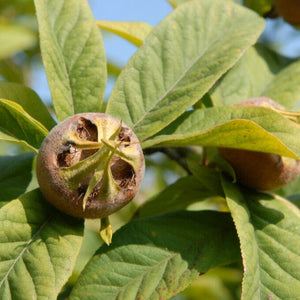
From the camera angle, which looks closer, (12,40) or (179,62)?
(179,62)

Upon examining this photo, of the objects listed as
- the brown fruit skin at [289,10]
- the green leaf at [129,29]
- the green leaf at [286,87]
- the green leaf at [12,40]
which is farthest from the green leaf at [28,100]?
the green leaf at [12,40]

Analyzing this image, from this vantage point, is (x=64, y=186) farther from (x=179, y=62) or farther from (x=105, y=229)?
(x=179, y=62)

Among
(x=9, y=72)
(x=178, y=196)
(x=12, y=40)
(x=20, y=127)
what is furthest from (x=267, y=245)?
(x=9, y=72)

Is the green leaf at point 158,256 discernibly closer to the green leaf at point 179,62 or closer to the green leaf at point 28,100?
the green leaf at point 179,62

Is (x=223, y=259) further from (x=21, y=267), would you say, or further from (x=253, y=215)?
(x=21, y=267)

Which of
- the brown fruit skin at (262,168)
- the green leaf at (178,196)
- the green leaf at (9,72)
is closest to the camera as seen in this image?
the brown fruit skin at (262,168)

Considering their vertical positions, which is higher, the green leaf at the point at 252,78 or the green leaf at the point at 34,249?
the green leaf at the point at 252,78
